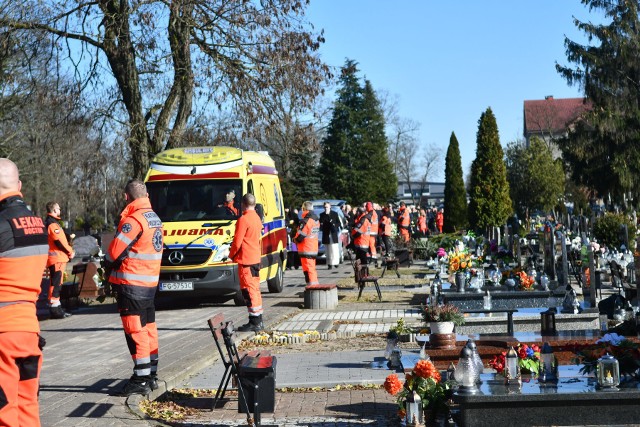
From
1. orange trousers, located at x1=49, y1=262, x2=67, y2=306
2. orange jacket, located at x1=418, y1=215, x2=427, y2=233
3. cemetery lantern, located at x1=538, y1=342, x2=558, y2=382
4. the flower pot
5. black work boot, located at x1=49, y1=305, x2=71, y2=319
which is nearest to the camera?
cemetery lantern, located at x1=538, y1=342, x2=558, y2=382

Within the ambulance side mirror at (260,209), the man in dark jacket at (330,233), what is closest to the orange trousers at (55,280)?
the ambulance side mirror at (260,209)

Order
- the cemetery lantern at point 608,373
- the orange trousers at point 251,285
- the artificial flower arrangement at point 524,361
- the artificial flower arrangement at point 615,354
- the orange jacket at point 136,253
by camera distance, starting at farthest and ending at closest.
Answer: the orange trousers at point 251,285, the orange jacket at point 136,253, the artificial flower arrangement at point 524,361, the artificial flower arrangement at point 615,354, the cemetery lantern at point 608,373

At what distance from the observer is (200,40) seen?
26266 mm

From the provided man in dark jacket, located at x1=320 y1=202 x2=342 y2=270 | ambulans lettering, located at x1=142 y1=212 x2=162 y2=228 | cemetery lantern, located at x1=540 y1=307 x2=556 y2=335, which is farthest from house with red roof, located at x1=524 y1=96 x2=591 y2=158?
ambulans lettering, located at x1=142 y1=212 x2=162 y2=228

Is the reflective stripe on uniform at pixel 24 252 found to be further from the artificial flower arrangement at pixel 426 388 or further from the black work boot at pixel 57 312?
the black work boot at pixel 57 312

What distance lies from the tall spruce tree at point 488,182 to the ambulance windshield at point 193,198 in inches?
739

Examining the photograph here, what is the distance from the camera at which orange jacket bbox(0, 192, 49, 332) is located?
627 centimetres

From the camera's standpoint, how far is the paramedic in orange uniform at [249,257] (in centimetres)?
1541

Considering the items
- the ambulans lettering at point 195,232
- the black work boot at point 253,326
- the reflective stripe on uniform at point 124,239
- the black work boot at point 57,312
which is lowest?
the black work boot at point 57,312

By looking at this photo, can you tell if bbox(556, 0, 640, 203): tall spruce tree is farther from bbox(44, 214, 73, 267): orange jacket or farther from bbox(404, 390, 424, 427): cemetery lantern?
bbox(404, 390, 424, 427): cemetery lantern

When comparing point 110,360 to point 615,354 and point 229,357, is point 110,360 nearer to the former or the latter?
point 229,357

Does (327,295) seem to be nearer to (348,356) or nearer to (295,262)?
(348,356)

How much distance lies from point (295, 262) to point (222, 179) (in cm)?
1439

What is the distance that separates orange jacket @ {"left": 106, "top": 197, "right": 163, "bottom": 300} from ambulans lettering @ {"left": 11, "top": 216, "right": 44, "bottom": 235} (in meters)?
3.82
